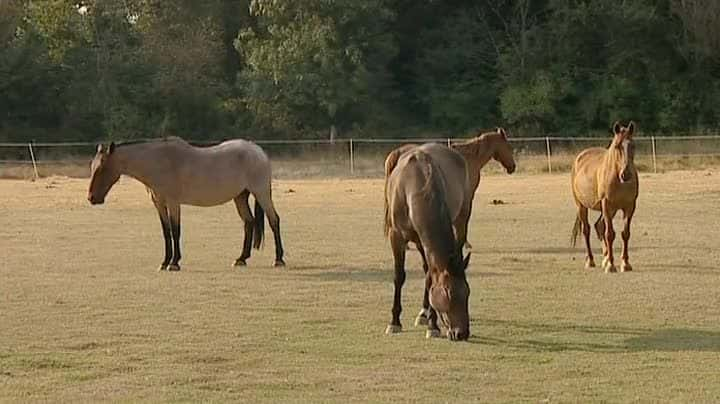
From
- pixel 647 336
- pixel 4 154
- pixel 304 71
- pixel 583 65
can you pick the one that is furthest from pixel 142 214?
pixel 583 65

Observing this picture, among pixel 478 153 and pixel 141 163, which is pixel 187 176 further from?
pixel 478 153

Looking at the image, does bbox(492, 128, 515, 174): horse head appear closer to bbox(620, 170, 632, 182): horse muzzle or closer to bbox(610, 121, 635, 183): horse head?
bbox(610, 121, 635, 183): horse head

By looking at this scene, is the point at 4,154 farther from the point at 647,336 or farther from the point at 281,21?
the point at 647,336

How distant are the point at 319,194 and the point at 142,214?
6.47 metres

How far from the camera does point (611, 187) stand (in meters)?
14.0

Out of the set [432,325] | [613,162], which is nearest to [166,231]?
[613,162]

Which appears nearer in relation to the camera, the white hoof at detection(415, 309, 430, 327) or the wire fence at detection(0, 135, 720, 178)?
the white hoof at detection(415, 309, 430, 327)

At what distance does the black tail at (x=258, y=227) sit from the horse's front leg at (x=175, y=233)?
3.41 feet

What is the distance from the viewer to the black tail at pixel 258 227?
15555 mm

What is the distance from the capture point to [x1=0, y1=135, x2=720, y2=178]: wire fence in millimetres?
37719

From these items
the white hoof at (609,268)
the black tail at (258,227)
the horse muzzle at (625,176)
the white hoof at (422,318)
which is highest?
the horse muzzle at (625,176)

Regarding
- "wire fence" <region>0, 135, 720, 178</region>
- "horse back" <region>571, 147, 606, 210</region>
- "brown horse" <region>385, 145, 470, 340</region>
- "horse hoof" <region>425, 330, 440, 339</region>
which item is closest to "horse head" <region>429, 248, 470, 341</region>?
"brown horse" <region>385, 145, 470, 340</region>

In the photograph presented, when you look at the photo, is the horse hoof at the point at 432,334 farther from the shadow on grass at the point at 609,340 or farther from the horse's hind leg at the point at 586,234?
the horse's hind leg at the point at 586,234

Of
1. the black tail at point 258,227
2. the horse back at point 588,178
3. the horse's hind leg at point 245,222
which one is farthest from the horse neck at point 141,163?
the horse back at point 588,178
